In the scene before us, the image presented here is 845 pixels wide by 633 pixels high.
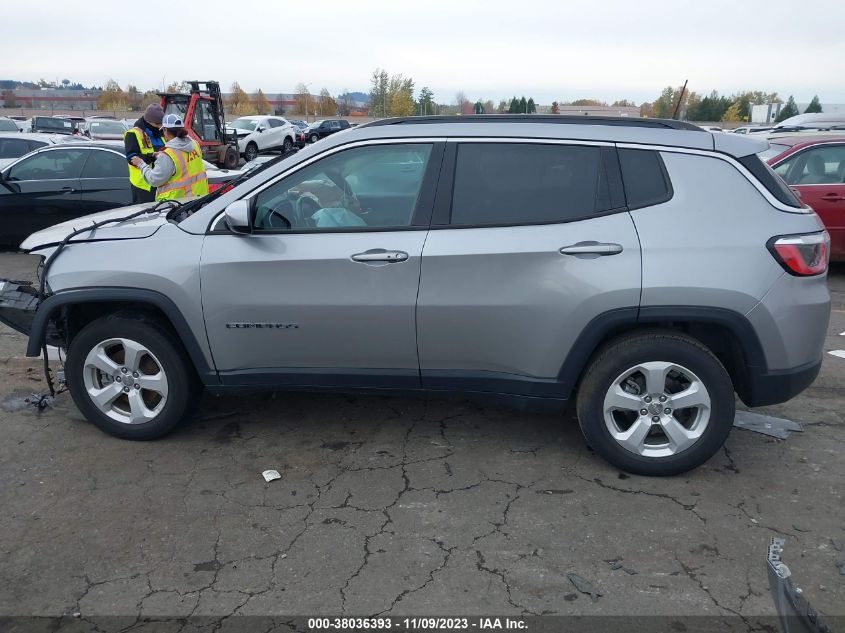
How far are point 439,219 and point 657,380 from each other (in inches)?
55.2

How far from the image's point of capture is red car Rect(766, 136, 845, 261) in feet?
26.5

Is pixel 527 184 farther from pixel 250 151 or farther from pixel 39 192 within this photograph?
pixel 250 151

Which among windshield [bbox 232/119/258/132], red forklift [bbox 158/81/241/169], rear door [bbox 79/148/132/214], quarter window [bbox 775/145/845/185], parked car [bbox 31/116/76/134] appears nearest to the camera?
quarter window [bbox 775/145/845/185]

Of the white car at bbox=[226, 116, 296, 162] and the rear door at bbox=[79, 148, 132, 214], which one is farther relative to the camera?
the white car at bbox=[226, 116, 296, 162]

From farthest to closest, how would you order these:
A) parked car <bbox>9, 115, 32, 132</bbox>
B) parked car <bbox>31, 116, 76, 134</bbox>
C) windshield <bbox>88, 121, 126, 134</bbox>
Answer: parked car <bbox>9, 115, 32, 132</bbox> < parked car <bbox>31, 116, 76, 134</bbox> < windshield <bbox>88, 121, 126, 134</bbox>

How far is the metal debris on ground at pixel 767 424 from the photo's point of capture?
14.3 feet

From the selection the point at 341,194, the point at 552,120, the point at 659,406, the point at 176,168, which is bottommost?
the point at 659,406

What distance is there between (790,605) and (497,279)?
2.16m

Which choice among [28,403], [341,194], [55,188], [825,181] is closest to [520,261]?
[341,194]

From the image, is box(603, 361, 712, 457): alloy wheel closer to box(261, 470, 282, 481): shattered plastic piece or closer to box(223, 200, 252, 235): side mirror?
box(261, 470, 282, 481): shattered plastic piece

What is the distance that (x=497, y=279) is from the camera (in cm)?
367

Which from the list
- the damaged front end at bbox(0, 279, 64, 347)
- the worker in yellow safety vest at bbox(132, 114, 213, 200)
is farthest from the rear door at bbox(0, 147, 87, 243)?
the damaged front end at bbox(0, 279, 64, 347)

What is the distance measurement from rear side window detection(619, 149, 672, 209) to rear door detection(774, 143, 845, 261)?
17.5 feet

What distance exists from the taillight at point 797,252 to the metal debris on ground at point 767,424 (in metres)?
1.24
